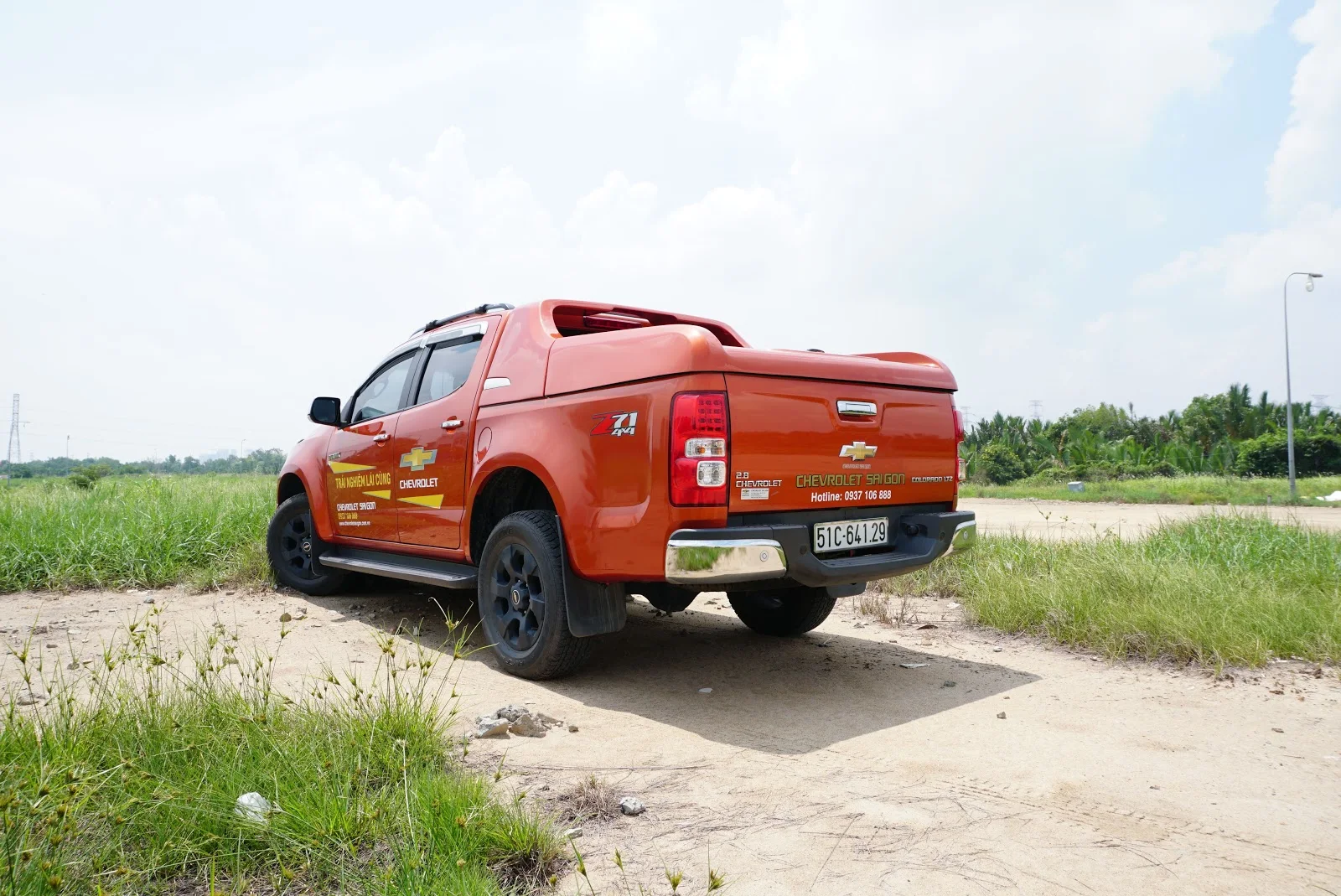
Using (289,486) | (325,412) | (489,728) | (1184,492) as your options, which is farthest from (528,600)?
(1184,492)

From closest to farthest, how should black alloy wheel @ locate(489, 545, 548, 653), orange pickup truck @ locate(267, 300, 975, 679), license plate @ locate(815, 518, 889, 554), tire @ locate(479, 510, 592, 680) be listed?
orange pickup truck @ locate(267, 300, 975, 679) < license plate @ locate(815, 518, 889, 554) < tire @ locate(479, 510, 592, 680) < black alloy wheel @ locate(489, 545, 548, 653)

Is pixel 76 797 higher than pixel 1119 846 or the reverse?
higher

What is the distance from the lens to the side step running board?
5.12 meters

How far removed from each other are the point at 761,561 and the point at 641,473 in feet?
2.15

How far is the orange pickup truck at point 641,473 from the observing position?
12.6 ft

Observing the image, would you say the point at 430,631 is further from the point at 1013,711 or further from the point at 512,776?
the point at 1013,711

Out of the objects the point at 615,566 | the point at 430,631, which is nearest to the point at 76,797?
the point at 615,566

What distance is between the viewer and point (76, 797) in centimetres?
247

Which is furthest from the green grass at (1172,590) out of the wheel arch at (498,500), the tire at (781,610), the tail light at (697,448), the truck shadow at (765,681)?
the wheel arch at (498,500)

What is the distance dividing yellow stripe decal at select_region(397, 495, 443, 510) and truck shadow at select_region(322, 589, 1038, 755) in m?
0.70

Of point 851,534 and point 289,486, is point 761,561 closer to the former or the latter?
point 851,534

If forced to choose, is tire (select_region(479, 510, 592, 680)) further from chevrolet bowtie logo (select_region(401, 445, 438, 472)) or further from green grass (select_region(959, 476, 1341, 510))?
green grass (select_region(959, 476, 1341, 510))

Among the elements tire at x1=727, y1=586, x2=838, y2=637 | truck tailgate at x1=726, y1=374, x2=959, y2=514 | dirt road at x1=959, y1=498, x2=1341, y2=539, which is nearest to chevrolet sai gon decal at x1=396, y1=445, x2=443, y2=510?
tire at x1=727, y1=586, x2=838, y2=637

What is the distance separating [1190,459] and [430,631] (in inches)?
1538
